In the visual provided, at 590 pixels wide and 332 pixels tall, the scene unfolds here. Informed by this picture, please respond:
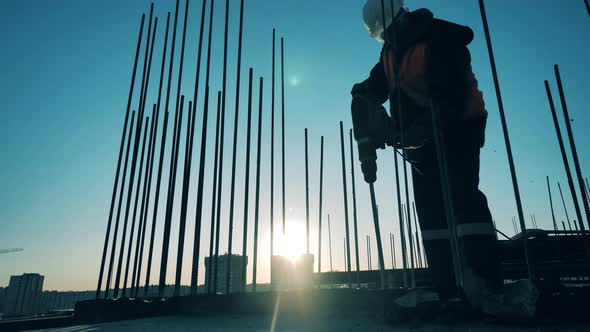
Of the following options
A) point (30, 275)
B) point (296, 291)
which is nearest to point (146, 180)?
point (296, 291)

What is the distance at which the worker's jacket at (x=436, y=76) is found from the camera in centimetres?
214

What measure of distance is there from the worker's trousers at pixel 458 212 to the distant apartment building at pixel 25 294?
3627 inches

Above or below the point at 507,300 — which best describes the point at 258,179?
above

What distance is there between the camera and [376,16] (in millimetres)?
2650

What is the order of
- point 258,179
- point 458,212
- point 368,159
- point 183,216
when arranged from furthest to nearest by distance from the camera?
point 258,179
point 183,216
point 368,159
point 458,212

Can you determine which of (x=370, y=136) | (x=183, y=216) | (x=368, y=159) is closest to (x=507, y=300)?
(x=368, y=159)

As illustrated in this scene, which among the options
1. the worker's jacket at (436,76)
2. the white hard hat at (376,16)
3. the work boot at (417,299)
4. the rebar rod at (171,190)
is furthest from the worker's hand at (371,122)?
the rebar rod at (171,190)

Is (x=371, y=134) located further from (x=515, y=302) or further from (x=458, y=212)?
(x=515, y=302)

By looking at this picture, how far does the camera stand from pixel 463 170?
6.95ft

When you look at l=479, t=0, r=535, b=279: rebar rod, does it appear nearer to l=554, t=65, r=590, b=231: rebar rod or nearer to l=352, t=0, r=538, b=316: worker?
l=352, t=0, r=538, b=316: worker

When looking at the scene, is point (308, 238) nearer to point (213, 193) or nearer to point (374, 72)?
point (213, 193)

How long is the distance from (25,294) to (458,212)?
4279 inches

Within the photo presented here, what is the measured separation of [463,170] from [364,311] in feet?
3.70

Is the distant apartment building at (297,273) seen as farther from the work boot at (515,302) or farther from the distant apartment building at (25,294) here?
the distant apartment building at (25,294)
